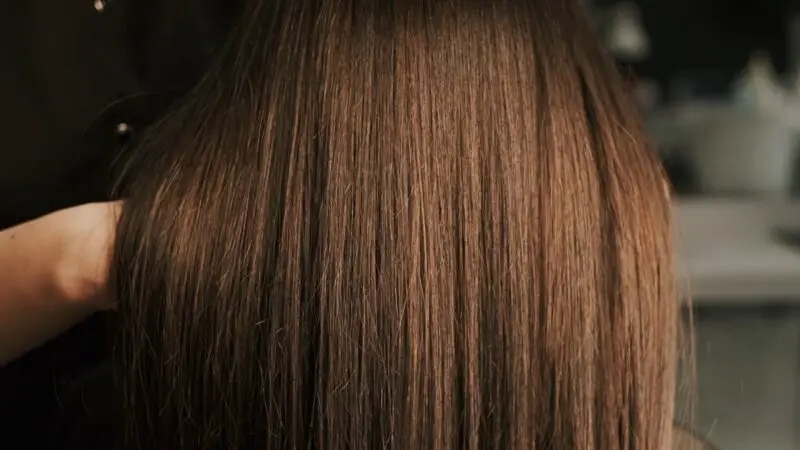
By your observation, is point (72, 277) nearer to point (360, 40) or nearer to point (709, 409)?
point (360, 40)

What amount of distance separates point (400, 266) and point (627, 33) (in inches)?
47.8

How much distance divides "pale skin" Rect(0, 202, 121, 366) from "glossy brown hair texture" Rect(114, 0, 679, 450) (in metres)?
0.02

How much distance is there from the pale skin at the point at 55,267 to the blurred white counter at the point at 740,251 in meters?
0.79

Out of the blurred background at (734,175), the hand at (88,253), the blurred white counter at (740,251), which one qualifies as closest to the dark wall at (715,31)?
the blurred background at (734,175)

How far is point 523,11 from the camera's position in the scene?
529mm

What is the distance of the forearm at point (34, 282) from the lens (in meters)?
0.48

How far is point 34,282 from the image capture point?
478 millimetres

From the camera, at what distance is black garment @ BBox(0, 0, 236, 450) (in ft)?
1.96

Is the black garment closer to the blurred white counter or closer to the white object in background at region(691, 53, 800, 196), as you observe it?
the blurred white counter

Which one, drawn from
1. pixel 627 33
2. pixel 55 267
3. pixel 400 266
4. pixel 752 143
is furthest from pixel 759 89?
pixel 55 267

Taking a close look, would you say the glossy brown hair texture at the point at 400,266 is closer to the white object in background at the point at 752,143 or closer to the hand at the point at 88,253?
the hand at the point at 88,253

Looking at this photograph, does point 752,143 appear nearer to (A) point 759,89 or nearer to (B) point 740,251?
(A) point 759,89

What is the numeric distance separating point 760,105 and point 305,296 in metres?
1.26

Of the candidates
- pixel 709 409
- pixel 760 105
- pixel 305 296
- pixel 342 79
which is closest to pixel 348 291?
pixel 305 296
